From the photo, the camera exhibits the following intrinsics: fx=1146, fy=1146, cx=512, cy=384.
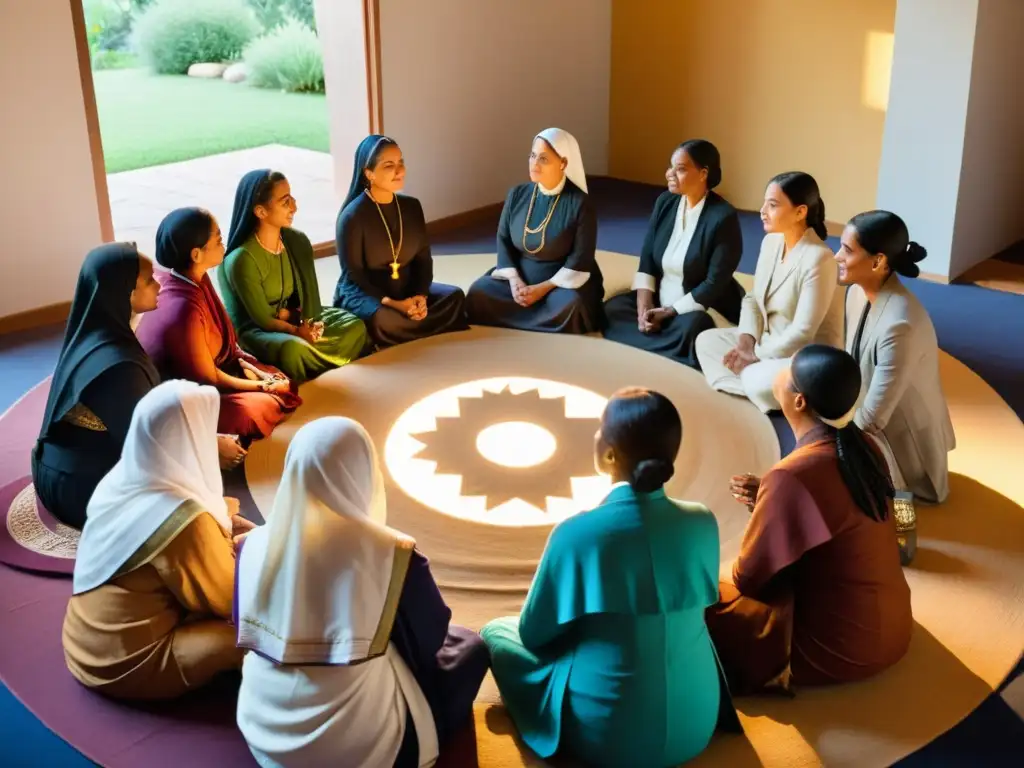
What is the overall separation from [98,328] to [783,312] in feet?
9.39

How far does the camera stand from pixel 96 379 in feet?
12.6

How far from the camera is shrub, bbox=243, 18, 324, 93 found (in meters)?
14.3

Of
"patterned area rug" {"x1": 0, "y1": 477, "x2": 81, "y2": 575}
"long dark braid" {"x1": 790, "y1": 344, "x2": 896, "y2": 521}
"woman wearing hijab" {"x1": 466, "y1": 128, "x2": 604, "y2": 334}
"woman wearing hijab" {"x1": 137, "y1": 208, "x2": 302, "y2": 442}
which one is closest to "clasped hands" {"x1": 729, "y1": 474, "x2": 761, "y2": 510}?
"long dark braid" {"x1": 790, "y1": 344, "x2": 896, "y2": 521}

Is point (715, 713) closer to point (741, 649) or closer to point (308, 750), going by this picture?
point (741, 649)

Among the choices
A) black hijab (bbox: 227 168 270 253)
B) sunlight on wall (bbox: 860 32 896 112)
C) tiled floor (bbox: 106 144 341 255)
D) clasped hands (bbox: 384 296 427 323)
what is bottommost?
tiled floor (bbox: 106 144 341 255)

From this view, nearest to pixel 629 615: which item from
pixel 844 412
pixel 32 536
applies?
pixel 844 412

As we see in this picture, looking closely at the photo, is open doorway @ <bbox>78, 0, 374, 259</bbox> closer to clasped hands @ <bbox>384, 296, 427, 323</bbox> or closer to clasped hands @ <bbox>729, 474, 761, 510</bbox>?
clasped hands @ <bbox>384, 296, 427, 323</bbox>

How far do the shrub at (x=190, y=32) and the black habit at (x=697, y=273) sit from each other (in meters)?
10.7

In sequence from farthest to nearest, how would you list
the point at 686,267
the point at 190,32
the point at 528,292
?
the point at 190,32 → the point at 528,292 → the point at 686,267

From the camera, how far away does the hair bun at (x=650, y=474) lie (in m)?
2.68

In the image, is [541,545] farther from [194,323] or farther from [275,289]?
[275,289]

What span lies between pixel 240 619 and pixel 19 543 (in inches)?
62.0

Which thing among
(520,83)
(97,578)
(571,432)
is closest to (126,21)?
(520,83)

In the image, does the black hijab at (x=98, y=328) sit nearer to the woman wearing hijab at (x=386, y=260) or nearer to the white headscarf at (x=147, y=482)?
the white headscarf at (x=147, y=482)
